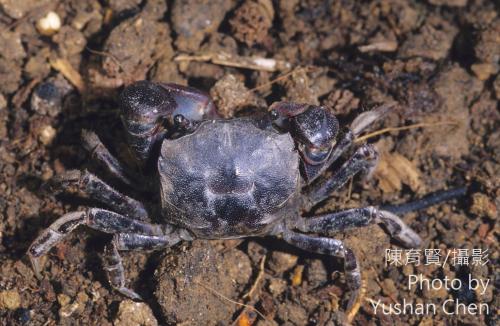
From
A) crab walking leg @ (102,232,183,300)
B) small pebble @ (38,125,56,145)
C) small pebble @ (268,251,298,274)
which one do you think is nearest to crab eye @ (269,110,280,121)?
small pebble @ (268,251,298,274)

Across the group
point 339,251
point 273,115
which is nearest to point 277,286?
point 339,251

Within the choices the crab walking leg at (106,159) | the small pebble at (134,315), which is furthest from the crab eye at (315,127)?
the small pebble at (134,315)

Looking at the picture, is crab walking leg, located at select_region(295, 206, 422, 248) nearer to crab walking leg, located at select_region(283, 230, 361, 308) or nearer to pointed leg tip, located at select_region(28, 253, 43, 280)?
crab walking leg, located at select_region(283, 230, 361, 308)

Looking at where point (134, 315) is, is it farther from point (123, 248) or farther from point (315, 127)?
point (315, 127)

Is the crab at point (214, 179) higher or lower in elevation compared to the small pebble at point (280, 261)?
higher

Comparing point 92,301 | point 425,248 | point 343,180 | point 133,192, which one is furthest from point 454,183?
point 92,301

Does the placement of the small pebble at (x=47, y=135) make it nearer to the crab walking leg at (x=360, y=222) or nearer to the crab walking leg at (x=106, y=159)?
the crab walking leg at (x=106, y=159)
